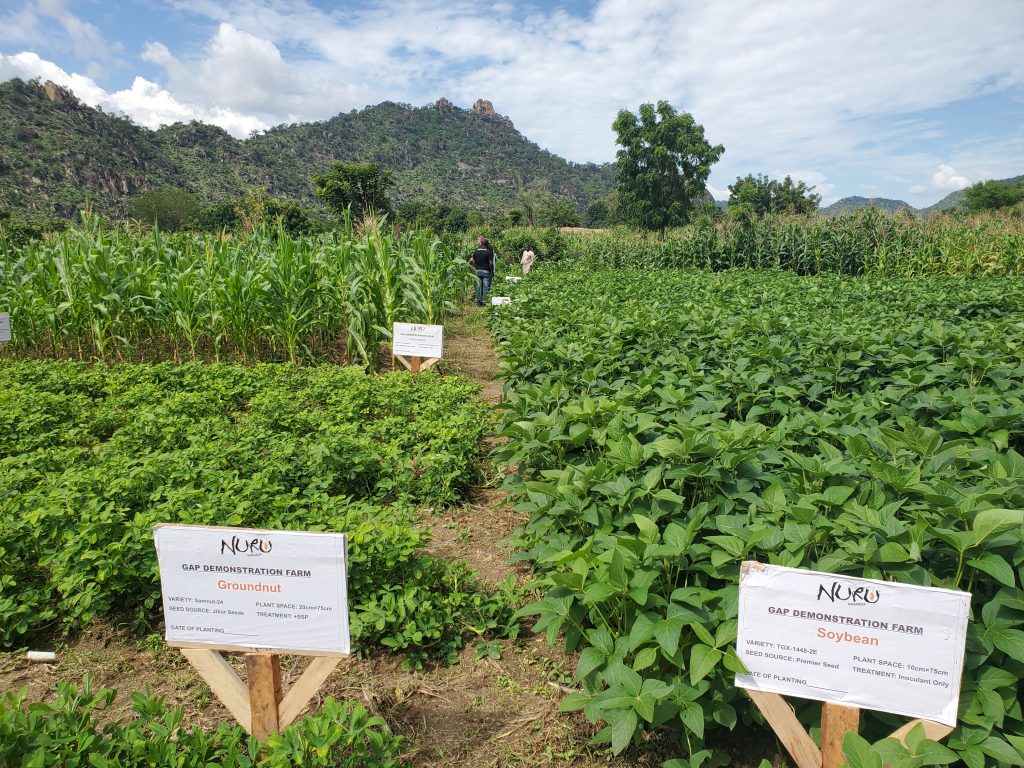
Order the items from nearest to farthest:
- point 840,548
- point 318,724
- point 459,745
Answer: point 318,724 < point 840,548 < point 459,745

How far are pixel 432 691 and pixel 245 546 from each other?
1.07 metres

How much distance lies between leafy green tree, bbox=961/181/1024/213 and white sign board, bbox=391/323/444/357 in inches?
2526

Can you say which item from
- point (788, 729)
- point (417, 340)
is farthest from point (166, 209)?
point (788, 729)

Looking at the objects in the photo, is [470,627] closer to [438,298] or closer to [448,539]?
[448,539]

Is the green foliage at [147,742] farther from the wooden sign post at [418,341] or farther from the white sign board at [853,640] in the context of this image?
the wooden sign post at [418,341]

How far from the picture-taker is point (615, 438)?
2691mm

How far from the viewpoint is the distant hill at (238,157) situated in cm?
4494

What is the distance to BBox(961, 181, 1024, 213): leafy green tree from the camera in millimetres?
53000

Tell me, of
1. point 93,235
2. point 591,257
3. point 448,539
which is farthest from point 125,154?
point 448,539

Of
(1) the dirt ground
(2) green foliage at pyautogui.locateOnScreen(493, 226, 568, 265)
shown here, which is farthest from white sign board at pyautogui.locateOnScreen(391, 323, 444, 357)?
(2) green foliage at pyautogui.locateOnScreen(493, 226, 568, 265)

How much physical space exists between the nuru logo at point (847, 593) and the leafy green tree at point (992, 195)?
67138 mm

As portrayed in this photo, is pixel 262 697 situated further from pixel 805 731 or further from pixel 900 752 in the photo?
pixel 900 752

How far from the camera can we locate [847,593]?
4.74 feet

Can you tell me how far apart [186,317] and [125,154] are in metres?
57.8
